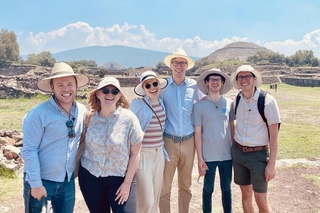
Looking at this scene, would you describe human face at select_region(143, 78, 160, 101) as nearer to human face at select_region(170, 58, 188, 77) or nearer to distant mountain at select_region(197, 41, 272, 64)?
human face at select_region(170, 58, 188, 77)

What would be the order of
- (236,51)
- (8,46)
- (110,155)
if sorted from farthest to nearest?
(236,51) < (8,46) < (110,155)

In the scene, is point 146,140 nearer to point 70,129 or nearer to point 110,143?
point 110,143

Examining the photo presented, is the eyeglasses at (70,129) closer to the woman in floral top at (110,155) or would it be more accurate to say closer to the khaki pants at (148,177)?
the woman in floral top at (110,155)

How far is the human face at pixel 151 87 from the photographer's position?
11.8ft

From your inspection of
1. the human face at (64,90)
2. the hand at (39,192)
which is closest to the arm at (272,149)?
the human face at (64,90)

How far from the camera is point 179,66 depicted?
13.3ft

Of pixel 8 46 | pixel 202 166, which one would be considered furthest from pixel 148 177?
pixel 8 46

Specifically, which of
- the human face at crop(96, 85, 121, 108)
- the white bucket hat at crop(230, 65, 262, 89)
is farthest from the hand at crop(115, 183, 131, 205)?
the white bucket hat at crop(230, 65, 262, 89)

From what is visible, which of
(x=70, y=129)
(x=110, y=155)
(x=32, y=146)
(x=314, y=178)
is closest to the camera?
(x=32, y=146)

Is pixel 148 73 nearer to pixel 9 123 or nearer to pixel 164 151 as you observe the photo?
pixel 164 151

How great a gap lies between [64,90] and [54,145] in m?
0.54

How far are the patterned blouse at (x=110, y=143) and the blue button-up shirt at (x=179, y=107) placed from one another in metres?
0.96

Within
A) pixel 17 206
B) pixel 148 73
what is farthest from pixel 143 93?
pixel 17 206

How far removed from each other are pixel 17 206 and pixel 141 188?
277 centimetres
